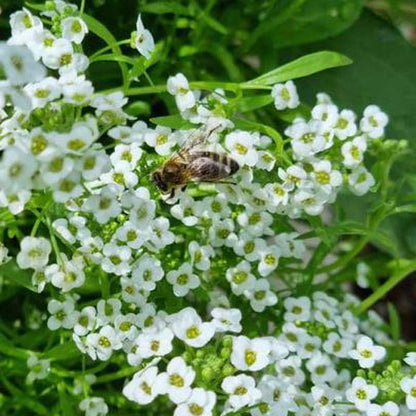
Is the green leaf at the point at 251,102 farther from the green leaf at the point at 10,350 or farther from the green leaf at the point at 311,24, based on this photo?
the green leaf at the point at 10,350

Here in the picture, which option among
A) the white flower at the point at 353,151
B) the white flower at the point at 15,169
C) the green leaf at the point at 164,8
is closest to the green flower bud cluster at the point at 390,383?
the white flower at the point at 353,151

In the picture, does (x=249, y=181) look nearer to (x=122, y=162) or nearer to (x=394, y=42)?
(x=122, y=162)

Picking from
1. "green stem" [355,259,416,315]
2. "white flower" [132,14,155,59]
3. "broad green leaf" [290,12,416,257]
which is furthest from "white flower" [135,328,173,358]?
"broad green leaf" [290,12,416,257]

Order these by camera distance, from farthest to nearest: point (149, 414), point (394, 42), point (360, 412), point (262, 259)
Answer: point (394, 42), point (149, 414), point (262, 259), point (360, 412)

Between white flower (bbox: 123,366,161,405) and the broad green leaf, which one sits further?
the broad green leaf

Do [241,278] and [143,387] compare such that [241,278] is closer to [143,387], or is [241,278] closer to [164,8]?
[143,387]

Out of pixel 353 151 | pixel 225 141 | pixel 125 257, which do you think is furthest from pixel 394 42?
pixel 125 257

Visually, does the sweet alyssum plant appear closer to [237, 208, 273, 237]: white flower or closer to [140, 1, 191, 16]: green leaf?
[237, 208, 273, 237]: white flower
